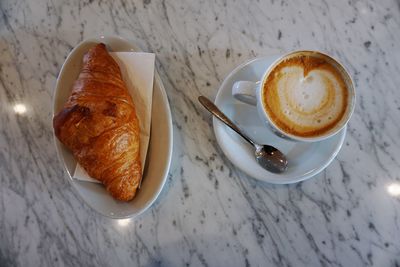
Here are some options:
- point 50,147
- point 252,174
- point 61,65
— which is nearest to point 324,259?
point 252,174

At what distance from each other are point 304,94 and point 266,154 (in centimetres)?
16

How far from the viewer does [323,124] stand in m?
0.73

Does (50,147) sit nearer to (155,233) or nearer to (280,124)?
(155,233)

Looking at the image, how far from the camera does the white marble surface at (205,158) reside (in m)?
0.81

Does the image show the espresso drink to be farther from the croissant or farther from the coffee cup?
the croissant

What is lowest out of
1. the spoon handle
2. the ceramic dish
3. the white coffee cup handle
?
the ceramic dish

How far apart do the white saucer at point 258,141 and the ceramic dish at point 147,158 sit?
130mm

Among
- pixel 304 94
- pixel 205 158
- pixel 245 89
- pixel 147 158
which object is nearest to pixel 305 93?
pixel 304 94

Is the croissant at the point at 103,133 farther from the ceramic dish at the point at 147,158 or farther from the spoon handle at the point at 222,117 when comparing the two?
the spoon handle at the point at 222,117

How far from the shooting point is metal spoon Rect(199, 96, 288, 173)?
78cm

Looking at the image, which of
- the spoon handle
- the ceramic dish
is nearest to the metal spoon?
the spoon handle

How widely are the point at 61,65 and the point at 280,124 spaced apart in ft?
2.02

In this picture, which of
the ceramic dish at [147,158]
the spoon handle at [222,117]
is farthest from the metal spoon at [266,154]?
the ceramic dish at [147,158]

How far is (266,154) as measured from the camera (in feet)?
2.59
